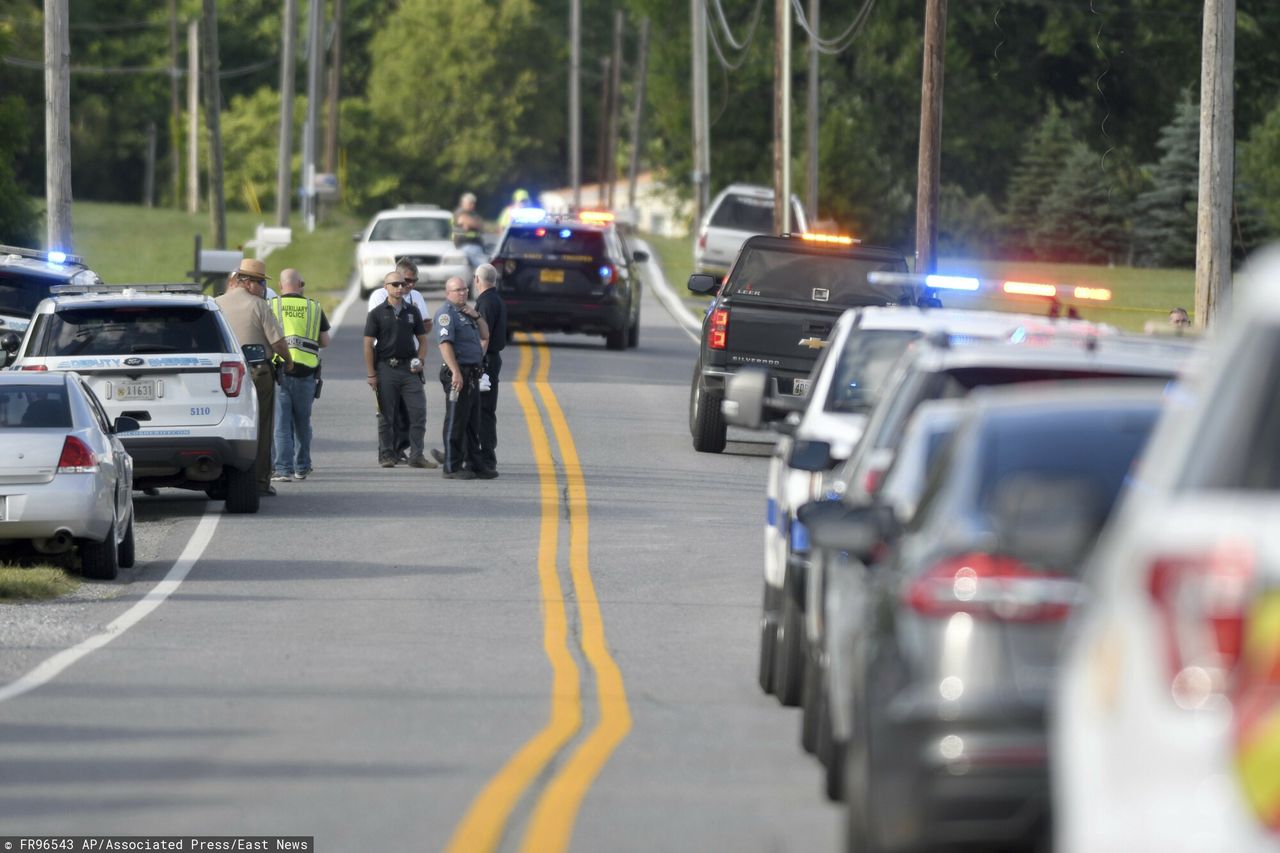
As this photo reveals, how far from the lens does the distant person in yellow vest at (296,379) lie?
73.2ft

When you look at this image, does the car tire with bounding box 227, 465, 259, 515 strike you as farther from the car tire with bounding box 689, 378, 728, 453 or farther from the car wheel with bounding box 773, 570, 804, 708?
the car wheel with bounding box 773, 570, 804, 708

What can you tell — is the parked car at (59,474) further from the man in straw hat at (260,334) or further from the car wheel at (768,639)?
the car wheel at (768,639)

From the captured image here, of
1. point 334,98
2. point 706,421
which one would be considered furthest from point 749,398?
point 334,98

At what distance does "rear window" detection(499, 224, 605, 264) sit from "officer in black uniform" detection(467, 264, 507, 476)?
40.6ft

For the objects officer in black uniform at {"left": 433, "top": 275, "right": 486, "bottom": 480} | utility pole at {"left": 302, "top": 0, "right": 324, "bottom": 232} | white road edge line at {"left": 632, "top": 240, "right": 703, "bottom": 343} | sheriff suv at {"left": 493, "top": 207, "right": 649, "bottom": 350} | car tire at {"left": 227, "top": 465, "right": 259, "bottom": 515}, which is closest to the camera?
car tire at {"left": 227, "top": 465, "right": 259, "bottom": 515}

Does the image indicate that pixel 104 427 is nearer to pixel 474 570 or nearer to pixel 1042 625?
pixel 474 570

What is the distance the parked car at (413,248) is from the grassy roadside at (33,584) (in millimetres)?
27723

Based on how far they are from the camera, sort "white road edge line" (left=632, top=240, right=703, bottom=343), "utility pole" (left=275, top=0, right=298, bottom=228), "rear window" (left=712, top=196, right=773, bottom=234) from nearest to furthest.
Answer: "white road edge line" (left=632, top=240, right=703, bottom=343), "rear window" (left=712, top=196, right=773, bottom=234), "utility pole" (left=275, top=0, right=298, bottom=228)

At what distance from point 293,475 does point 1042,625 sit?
1676 cm

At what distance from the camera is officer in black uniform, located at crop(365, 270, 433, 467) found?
23000mm

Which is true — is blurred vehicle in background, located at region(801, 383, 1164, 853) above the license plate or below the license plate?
above

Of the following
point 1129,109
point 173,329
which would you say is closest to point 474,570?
point 173,329

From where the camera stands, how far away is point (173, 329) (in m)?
20.2

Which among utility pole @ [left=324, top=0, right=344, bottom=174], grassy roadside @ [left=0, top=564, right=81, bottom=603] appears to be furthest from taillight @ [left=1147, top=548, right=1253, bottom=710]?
utility pole @ [left=324, top=0, right=344, bottom=174]
